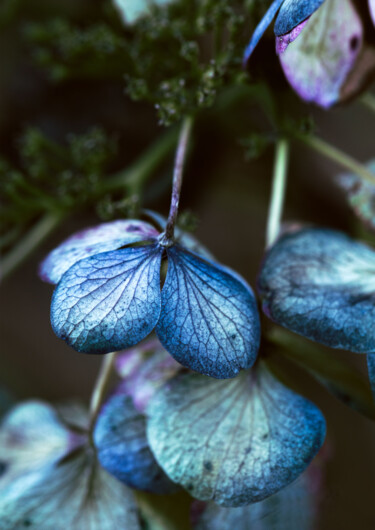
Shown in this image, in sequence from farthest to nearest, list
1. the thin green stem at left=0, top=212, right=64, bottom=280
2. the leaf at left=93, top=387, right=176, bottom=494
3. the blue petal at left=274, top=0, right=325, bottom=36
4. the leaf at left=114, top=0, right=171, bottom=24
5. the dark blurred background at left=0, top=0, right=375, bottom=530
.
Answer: the dark blurred background at left=0, top=0, right=375, bottom=530, the thin green stem at left=0, top=212, right=64, bottom=280, the leaf at left=114, top=0, right=171, bottom=24, the leaf at left=93, top=387, right=176, bottom=494, the blue petal at left=274, top=0, right=325, bottom=36

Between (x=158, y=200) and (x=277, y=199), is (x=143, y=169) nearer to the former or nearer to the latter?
(x=158, y=200)

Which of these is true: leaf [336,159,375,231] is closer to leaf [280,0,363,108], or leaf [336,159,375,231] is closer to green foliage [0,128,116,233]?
leaf [280,0,363,108]

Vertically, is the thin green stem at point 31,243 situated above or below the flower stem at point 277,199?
above

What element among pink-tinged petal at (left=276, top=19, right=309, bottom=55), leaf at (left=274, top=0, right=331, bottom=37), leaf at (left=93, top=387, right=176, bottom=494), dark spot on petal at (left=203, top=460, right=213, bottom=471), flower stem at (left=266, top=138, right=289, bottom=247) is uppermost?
leaf at (left=274, top=0, right=331, bottom=37)

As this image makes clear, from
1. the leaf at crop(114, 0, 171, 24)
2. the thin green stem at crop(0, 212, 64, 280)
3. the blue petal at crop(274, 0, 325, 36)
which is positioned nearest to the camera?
A: the blue petal at crop(274, 0, 325, 36)

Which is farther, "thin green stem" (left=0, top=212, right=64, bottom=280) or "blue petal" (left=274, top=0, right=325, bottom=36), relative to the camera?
"thin green stem" (left=0, top=212, right=64, bottom=280)

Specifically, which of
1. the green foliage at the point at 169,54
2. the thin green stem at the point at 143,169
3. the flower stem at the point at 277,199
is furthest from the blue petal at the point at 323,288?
the thin green stem at the point at 143,169

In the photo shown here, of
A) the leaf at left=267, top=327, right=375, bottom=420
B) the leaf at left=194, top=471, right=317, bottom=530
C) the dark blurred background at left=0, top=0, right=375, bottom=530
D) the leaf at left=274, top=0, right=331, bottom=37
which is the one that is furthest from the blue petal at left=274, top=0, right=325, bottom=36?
the dark blurred background at left=0, top=0, right=375, bottom=530

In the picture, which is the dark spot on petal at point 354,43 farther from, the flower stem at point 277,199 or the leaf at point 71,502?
the leaf at point 71,502
